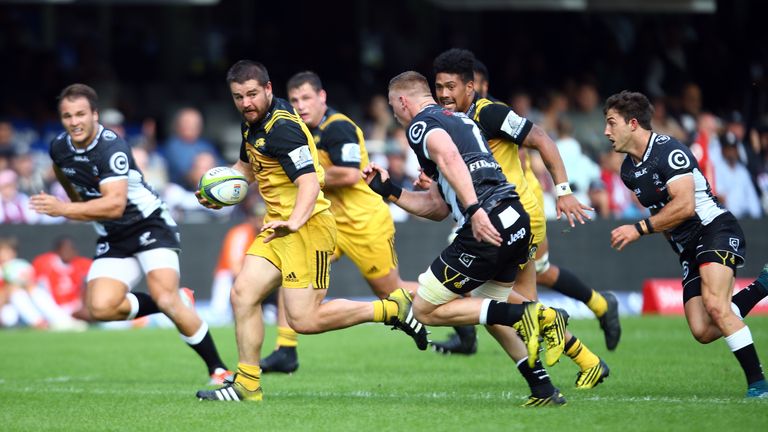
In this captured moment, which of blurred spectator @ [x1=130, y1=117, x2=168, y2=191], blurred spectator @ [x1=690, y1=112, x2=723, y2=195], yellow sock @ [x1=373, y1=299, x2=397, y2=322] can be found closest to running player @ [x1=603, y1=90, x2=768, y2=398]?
yellow sock @ [x1=373, y1=299, x2=397, y2=322]

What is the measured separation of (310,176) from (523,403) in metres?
2.20

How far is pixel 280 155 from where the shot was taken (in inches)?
335

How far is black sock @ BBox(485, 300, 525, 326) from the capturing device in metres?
7.77

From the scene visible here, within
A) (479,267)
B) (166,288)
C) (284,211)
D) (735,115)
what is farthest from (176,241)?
(735,115)

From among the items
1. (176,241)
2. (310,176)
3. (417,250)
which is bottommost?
(417,250)

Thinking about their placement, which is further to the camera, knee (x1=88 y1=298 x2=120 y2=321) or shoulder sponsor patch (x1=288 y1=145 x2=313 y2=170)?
knee (x1=88 y1=298 x2=120 y2=321)

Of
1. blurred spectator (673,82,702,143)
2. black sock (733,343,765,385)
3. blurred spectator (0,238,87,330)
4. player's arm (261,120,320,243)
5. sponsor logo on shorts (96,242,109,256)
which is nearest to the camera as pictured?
player's arm (261,120,320,243)

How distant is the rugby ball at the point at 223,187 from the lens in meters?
9.07

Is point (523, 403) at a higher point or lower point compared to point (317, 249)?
lower

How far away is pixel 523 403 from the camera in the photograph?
325 inches

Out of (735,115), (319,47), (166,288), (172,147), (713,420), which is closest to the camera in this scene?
(713,420)

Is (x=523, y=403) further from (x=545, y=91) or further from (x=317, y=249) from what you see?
(x=545, y=91)

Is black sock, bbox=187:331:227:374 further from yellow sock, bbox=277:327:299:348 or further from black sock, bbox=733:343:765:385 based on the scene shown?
black sock, bbox=733:343:765:385

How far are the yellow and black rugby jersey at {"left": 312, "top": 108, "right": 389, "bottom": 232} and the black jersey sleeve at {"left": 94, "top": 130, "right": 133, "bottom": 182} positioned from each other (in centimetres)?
190
